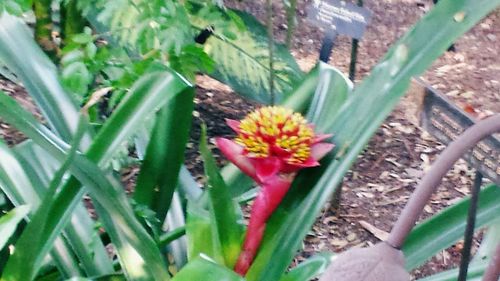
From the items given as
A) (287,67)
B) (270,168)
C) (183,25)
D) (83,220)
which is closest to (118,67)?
(183,25)

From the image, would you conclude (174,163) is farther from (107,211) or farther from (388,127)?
(388,127)

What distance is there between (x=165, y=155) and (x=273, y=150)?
1.05ft

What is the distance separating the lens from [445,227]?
1360 mm

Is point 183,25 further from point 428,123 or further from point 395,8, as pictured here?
point 395,8

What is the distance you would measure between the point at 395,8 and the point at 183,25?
8.41 feet

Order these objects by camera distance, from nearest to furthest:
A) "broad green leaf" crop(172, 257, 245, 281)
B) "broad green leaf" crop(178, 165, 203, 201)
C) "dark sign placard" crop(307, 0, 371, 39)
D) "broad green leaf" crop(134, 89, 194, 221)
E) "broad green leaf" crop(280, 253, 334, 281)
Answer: "broad green leaf" crop(172, 257, 245, 281)
"broad green leaf" crop(280, 253, 334, 281)
"broad green leaf" crop(134, 89, 194, 221)
"broad green leaf" crop(178, 165, 203, 201)
"dark sign placard" crop(307, 0, 371, 39)

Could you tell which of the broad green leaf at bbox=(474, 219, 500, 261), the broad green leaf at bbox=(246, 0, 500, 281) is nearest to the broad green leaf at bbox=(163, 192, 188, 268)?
the broad green leaf at bbox=(246, 0, 500, 281)

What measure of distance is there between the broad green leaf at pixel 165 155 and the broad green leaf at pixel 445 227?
45 cm

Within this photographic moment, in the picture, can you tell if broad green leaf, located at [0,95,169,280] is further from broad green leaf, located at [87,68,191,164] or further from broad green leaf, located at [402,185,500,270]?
broad green leaf, located at [402,185,500,270]

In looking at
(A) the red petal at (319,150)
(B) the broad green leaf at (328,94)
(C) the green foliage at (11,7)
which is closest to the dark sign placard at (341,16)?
(B) the broad green leaf at (328,94)

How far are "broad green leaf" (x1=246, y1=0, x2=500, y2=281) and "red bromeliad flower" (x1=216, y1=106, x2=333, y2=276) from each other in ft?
0.14

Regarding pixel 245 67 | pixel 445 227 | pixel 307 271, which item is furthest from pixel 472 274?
pixel 245 67

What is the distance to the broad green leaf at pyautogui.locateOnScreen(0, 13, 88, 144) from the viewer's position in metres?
1.44

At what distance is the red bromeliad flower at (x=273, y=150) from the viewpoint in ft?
3.75
